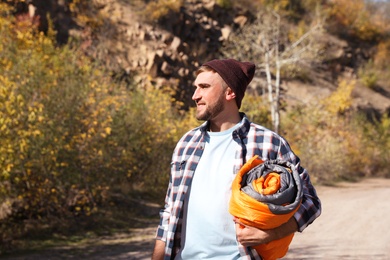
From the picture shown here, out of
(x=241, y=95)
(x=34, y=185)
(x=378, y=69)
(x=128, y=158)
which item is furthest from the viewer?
(x=378, y=69)

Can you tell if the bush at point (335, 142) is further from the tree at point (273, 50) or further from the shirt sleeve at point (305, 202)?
the shirt sleeve at point (305, 202)

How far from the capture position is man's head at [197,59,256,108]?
252 cm

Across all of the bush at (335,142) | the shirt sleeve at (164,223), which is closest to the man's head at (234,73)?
the shirt sleeve at (164,223)

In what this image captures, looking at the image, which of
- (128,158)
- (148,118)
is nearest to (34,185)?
(128,158)

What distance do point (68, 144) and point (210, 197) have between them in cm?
828

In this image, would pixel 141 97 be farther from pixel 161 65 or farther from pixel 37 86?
pixel 161 65

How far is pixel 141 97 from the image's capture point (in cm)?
1507

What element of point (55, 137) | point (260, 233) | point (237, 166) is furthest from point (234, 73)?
point (55, 137)

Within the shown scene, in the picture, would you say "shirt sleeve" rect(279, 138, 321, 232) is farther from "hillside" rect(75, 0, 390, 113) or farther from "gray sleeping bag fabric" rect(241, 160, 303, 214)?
"hillside" rect(75, 0, 390, 113)

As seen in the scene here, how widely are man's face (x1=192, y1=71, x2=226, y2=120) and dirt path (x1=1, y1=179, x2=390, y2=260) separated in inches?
240

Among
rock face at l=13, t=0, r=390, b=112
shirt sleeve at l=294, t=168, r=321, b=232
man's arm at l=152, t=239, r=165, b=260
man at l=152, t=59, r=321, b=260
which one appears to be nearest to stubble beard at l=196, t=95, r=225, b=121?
man at l=152, t=59, r=321, b=260

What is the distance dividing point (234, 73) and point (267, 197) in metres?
0.69

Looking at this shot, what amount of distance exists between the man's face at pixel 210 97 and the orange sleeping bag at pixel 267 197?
1.21 feet

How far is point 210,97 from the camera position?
2.54 meters
